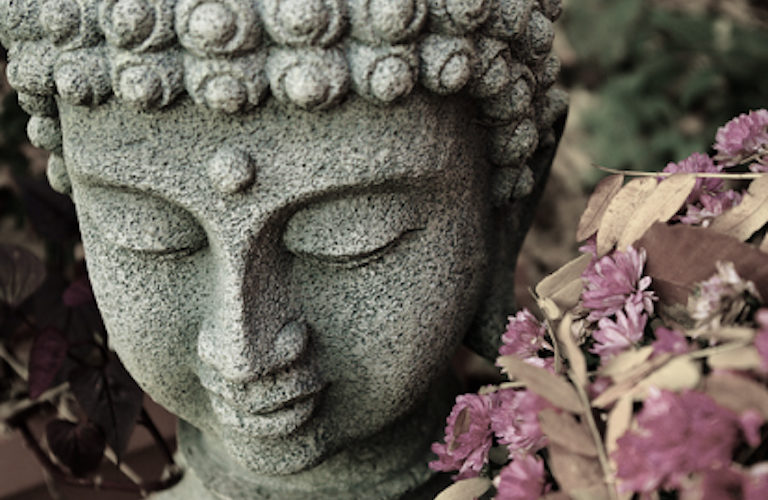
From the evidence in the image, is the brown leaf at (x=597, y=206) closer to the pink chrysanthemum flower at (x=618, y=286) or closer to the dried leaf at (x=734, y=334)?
the pink chrysanthemum flower at (x=618, y=286)

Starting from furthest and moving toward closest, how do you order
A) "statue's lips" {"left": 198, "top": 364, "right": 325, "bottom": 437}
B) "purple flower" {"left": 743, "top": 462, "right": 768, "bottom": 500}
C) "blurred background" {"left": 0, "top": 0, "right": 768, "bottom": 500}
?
"blurred background" {"left": 0, "top": 0, "right": 768, "bottom": 500} → "statue's lips" {"left": 198, "top": 364, "right": 325, "bottom": 437} → "purple flower" {"left": 743, "top": 462, "right": 768, "bottom": 500}

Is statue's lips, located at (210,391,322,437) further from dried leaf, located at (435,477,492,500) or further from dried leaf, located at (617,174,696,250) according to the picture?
dried leaf, located at (617,174,696,250)

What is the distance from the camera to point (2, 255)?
1425 millimetres

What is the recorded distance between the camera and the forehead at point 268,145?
865mm

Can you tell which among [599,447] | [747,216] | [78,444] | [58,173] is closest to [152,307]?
[58,173]

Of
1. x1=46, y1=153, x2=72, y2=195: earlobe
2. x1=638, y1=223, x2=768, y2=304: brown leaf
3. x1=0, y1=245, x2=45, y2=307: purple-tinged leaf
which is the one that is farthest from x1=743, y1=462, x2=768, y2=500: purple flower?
x1=0, y1=245, x2=45, y2=307: purple-tinged leaf

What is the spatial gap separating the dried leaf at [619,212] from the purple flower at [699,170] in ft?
0.15

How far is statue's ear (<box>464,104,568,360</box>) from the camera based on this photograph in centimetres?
122

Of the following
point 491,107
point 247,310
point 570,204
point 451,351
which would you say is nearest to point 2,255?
point 247,310

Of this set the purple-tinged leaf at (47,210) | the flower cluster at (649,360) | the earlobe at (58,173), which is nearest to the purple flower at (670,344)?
the flower cluster at (649,360)

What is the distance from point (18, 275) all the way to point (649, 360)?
3.79 ft

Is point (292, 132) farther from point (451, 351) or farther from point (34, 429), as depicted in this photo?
point (34, 429)

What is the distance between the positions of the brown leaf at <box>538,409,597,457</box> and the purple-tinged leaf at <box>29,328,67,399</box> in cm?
92

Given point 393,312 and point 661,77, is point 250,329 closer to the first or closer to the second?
point 393,312
